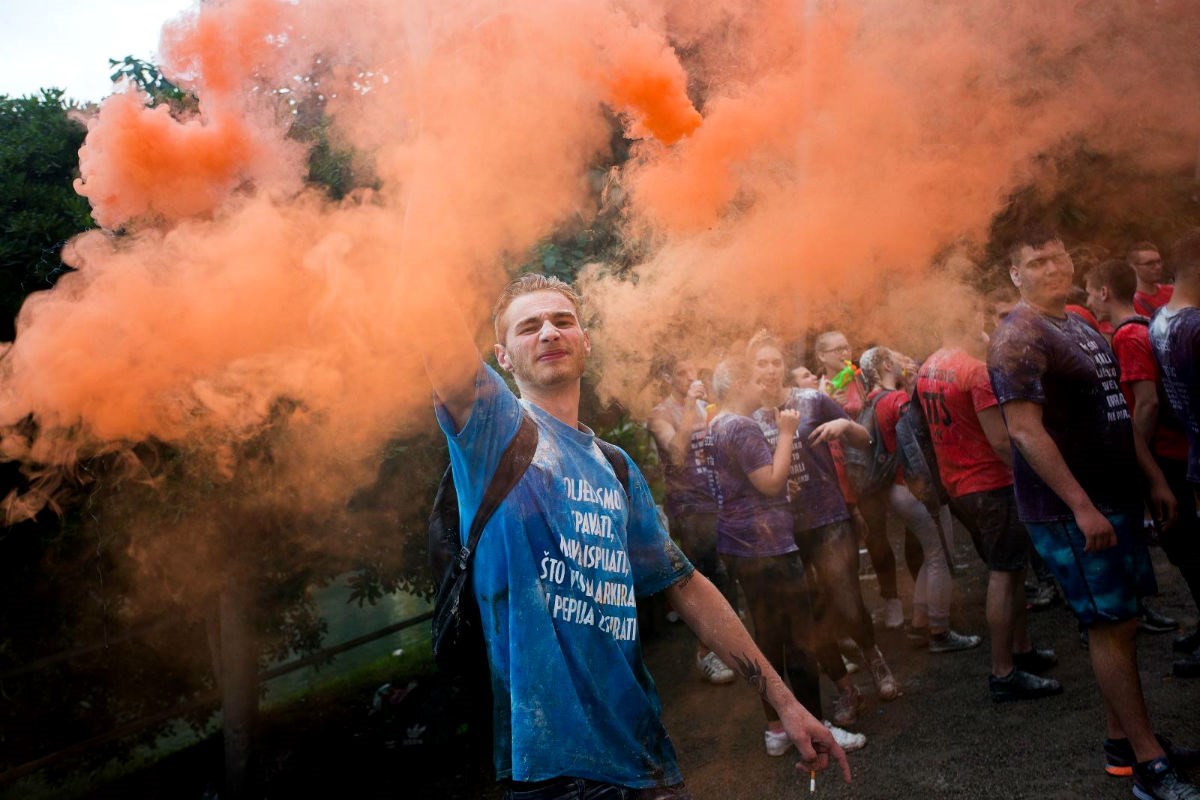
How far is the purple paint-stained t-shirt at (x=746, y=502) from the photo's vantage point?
14.6 ft

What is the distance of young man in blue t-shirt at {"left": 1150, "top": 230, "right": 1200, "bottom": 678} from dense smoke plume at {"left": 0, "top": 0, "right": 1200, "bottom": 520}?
3.15 feet

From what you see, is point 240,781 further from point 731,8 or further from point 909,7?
point 909,7

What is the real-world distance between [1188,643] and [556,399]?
423 cm

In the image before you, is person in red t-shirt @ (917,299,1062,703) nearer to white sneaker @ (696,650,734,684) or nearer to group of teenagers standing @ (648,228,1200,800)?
group of teenagers standing @ (648,228,1200,800)

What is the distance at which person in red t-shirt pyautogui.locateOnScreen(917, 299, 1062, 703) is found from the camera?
4438mm

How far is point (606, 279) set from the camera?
492cm

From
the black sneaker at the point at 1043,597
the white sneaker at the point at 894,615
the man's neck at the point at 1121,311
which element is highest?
the man's neck at the point at 1121,311

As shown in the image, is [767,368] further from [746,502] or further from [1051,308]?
[1051,308]

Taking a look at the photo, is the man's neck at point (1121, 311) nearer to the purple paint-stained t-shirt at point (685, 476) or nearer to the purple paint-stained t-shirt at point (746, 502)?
the purple paint-stained t-shirt at point (746, 502)

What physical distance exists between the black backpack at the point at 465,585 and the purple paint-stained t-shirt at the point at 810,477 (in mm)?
2911

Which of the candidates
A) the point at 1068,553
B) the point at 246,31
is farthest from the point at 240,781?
the point at 1068,553

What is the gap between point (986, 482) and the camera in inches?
187

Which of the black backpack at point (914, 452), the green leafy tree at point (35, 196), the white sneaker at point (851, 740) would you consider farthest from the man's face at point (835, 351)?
the green leafy tree at point (35, 196)

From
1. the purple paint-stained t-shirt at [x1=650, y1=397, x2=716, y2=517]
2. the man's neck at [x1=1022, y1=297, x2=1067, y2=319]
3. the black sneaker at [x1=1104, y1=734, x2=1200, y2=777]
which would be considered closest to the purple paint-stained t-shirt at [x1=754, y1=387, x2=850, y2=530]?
the purple paint-stained t-shirt at [x1=650, y1=397, x2=716, y2=517]
